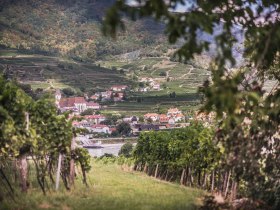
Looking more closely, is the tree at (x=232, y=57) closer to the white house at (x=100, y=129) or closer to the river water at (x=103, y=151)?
the river water at (x=103, y=151)

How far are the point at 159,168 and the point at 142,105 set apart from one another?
144 meters

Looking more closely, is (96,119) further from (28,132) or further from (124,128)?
(28,132)

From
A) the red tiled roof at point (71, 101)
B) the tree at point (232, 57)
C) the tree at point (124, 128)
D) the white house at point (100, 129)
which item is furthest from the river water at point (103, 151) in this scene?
the tree at point (232, 57)

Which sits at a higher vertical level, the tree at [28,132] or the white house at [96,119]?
the tree at [28,132]

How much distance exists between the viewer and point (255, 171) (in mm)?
9320

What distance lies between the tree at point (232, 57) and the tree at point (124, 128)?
139147 millimetres

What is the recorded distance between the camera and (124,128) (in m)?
152

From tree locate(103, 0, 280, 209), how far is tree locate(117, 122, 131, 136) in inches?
5478

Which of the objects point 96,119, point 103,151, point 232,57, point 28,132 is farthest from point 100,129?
point 232,57

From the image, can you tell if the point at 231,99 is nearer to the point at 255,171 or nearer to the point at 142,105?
the point at 255,171

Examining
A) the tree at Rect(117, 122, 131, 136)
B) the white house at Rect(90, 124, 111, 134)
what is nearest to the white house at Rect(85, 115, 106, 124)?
the white house at Rect(90, 124, 111, 134)

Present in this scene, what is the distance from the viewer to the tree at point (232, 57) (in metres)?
6.13

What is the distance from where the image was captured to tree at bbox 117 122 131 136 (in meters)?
151

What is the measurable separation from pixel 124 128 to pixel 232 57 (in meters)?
146
